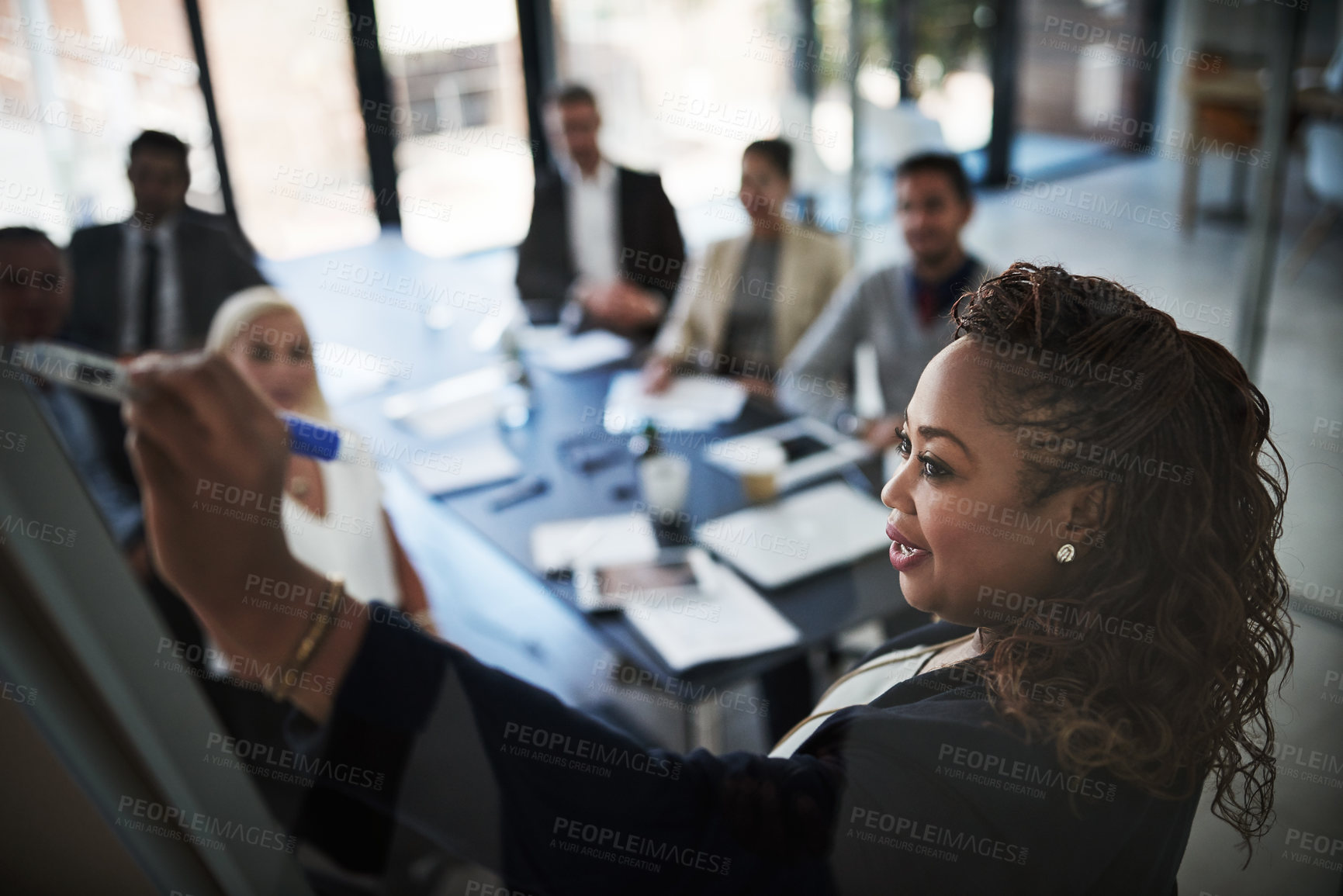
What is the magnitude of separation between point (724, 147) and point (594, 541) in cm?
402

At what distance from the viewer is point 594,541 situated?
1.87 m

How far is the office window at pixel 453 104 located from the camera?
219 inches

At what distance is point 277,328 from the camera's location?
1.18 m

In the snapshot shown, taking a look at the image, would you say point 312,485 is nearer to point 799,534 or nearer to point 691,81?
point 799,534

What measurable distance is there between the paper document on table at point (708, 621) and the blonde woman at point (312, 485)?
404 mm

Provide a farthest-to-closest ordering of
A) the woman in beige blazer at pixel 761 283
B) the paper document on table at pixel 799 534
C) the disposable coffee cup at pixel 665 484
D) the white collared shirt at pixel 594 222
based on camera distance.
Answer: the white collared shirt at pixel 594 222
the woman in beige blazer at pixel 761 283
the disposable coffee cup at pixel 665 484
the paper document on table at pixel 799 534

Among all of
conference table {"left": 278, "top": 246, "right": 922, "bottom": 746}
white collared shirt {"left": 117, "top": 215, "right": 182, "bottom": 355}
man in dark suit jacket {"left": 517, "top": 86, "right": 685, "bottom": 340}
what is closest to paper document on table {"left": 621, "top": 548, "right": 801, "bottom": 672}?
conference table {"left": 278, "top": 246, "right": 922, "bottom": 746}

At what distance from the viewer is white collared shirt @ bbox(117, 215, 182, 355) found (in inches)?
55.4

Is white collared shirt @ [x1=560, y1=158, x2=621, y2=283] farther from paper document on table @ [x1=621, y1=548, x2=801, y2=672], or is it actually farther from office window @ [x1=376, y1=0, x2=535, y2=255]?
office window @ [x1=376, y1=0, x2=535, y2=255]

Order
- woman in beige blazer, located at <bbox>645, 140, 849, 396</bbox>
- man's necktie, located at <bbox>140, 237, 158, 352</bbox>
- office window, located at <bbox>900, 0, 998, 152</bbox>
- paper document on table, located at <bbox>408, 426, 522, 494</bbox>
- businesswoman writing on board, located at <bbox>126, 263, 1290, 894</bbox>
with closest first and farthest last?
businesswoman writing on board, located at <bbox>126, 263, 1290, 894</bbox> → man's necktie, located at <bbox>140, 237, 158, 352</bbox> → paper document on table, located at <bbox>408, 426, 522, 494</bbox> → woman in beige blazer, located at <bbox>645, 140, 849, 396</bbox> → office window, located at <bbox>900, 0, 998, 152</bbox>

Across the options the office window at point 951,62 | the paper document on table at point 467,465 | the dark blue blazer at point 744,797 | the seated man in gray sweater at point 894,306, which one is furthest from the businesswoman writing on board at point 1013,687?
the office window at point 951,62

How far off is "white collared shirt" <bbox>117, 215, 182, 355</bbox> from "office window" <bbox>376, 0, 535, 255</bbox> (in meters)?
4.13

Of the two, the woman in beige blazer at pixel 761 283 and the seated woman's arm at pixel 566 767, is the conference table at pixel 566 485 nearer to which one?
the seated woman's arm at pixel 566 767

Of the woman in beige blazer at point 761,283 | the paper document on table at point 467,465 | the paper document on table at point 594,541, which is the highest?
the woman in beige blazer at point 761,283
